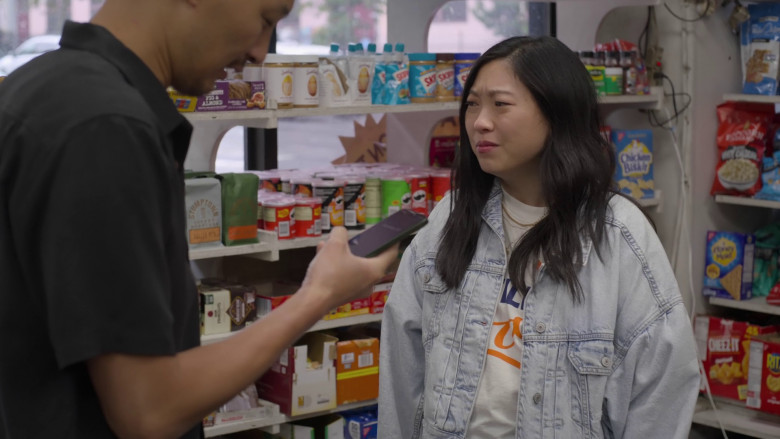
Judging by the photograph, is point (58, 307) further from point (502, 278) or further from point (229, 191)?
point (229, 191)

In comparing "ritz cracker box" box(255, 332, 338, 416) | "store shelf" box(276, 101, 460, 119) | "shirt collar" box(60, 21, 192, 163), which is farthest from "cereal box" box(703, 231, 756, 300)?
"shirt collar" box(60, 21, 192, 163)

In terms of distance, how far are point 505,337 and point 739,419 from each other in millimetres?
2599

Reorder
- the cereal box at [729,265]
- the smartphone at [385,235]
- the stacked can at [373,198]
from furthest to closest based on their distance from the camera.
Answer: the cereal box at [729,265], the stacked can at [373,198], the smartphone at [385,235]

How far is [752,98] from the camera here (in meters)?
4.38

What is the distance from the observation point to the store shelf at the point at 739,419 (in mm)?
4332

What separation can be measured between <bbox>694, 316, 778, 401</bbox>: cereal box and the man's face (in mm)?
3820

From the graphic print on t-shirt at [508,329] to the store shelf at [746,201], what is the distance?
8.05ft

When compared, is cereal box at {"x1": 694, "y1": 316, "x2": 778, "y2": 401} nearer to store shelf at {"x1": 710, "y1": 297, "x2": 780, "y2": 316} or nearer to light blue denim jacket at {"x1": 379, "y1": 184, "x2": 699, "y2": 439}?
store shelf at {"x1": 710, "y1": 297, "x2": 780, "y2": 316}

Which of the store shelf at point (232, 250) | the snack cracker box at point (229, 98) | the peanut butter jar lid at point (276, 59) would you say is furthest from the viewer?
the peanut butter jar lid at point (276, 59)

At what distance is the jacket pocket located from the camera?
2.25 metres

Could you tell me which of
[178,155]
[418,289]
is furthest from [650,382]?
[178,155]

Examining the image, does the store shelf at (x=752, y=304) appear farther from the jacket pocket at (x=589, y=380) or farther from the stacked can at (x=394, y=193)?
the jacket pocket at (x=589, y=380)

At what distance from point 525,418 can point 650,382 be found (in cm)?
31

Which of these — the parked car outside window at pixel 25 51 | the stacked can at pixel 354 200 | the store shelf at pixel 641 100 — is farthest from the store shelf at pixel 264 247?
the store shelf at pixel 641 100
